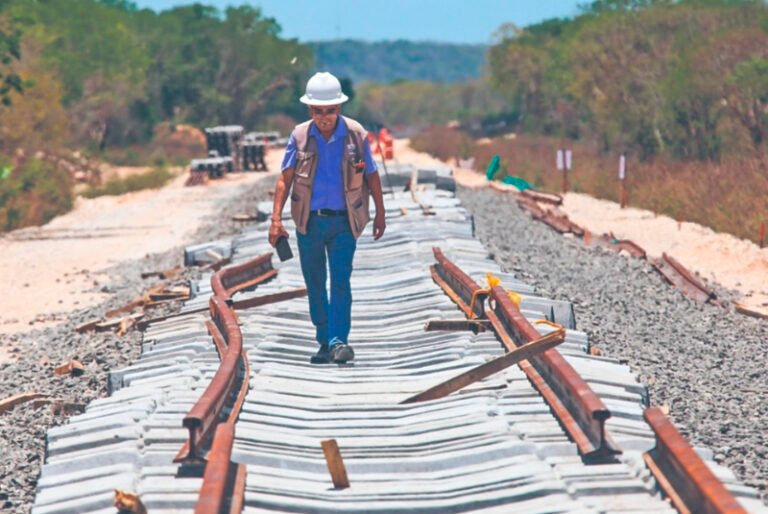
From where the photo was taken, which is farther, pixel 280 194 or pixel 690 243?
pixel 690 243

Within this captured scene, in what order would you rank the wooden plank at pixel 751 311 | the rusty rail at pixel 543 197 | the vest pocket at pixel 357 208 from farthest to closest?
the rusty rail at pixel 543 197, the wooden plank at pixel 751 311, the vest pocket at pixel 357 208

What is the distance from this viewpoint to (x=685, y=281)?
17.0 meters

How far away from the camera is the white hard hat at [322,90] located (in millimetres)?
8227

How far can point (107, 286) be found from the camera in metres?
20.1

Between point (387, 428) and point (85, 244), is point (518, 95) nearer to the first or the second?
point (85, 244)

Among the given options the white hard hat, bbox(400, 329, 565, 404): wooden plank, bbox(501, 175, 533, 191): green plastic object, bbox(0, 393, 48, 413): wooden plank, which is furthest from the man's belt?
bbox(501, 175, 533, 191): green plastic object

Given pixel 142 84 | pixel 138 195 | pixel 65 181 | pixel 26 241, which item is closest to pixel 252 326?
pixel 26 241

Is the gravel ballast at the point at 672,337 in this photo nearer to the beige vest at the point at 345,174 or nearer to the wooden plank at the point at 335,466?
the wooden plank at the point at 335,466

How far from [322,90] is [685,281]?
9766 millimetres

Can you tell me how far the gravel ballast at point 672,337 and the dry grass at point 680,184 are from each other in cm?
359

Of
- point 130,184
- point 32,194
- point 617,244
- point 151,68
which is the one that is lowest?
point 130,184

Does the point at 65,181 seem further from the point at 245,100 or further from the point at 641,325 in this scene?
the point at 245,100

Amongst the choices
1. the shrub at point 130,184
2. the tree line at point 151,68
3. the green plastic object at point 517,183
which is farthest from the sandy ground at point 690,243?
the tree line at point 151,68

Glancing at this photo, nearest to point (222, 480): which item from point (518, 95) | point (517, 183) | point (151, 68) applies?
point (517, 183)
